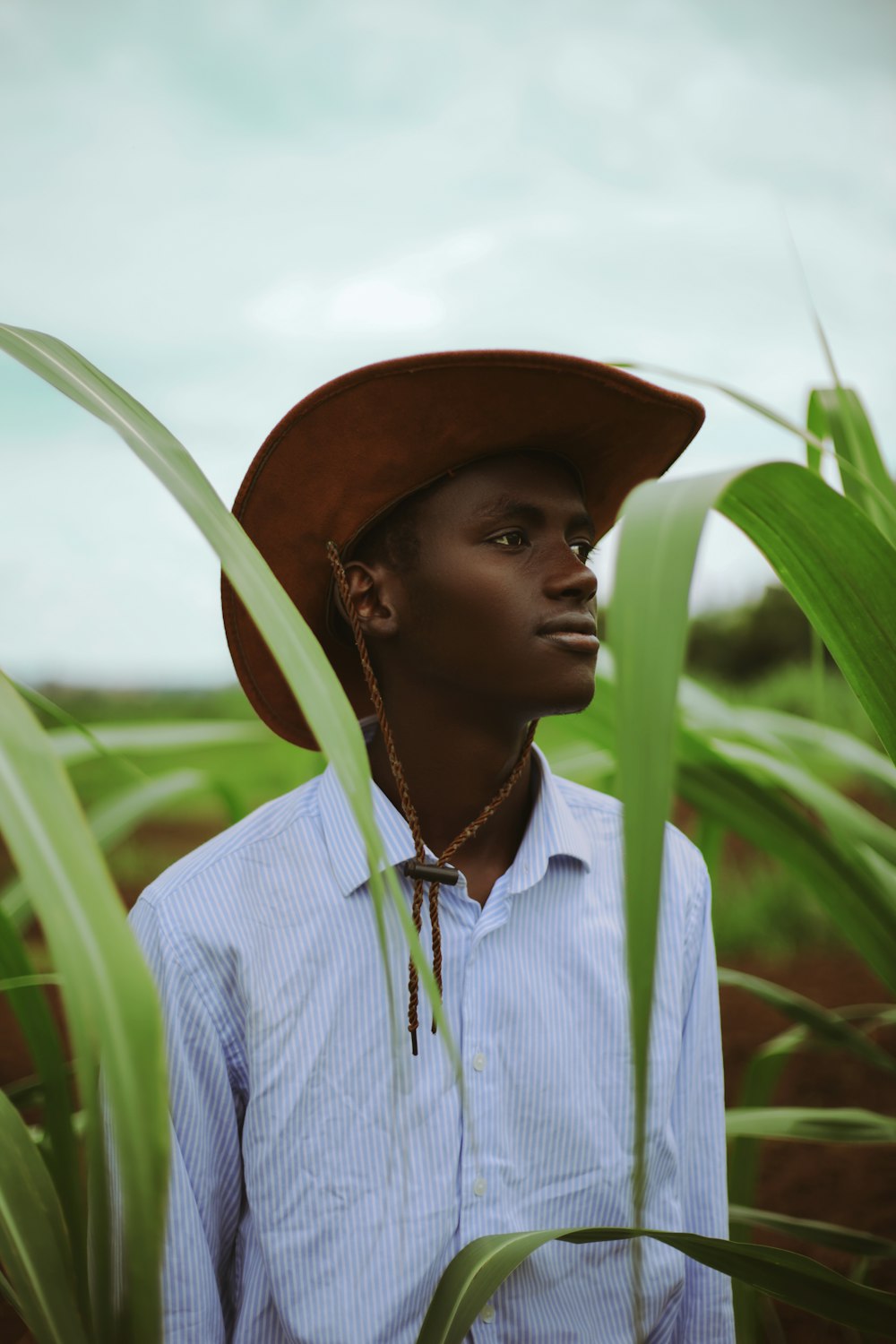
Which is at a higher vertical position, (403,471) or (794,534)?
(403,471)

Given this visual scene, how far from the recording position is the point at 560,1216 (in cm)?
87

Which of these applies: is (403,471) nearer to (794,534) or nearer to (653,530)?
(794,534)

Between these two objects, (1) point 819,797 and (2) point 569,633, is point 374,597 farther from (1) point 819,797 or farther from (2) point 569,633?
(1) point 819,797

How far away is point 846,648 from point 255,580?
0.43 m

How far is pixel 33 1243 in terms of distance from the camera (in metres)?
0.61

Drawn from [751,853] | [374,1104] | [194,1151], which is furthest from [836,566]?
[751,853]

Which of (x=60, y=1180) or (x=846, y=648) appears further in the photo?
(x=60, y=1180)

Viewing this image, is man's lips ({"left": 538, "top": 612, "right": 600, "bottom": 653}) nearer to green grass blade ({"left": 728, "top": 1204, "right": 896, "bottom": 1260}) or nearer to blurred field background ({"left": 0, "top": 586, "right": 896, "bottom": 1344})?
blurred field background ({"left": 0, "top": 586, "right": 896, "bottom": 1344})

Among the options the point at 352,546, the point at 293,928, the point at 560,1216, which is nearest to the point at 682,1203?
the point at 560,1216

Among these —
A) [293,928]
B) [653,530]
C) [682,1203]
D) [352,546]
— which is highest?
[352,546]

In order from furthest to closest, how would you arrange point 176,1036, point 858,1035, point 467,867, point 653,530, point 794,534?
point 858,1035, point 467,867, point 176,1036, point 794,534, point 653,530

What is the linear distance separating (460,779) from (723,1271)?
436 mm

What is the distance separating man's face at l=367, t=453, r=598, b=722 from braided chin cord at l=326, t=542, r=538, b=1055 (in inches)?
1.6

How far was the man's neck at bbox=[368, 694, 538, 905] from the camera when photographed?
925 mm
